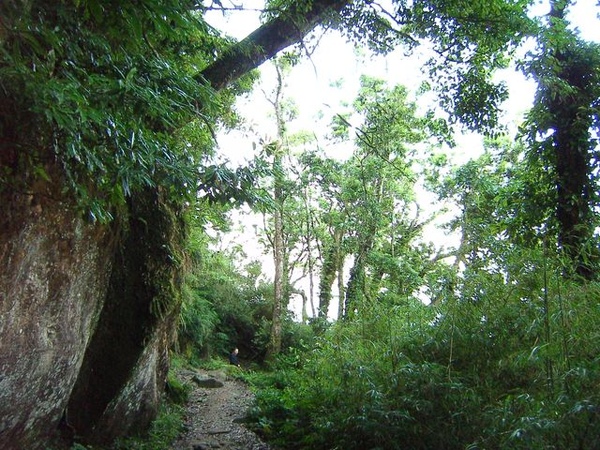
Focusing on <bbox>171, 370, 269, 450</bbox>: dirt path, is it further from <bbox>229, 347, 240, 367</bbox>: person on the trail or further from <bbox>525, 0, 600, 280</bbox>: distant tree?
<bbox>525, 0, 600, 280</bbox>: distant tree

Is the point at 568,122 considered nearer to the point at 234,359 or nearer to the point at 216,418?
the point at 216,418

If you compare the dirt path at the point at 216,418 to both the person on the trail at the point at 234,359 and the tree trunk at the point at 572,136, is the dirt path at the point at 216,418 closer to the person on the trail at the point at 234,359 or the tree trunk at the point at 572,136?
the person on the trail at the point at 234,359

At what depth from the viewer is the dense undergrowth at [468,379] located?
111 inches

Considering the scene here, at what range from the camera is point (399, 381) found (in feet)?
14.6

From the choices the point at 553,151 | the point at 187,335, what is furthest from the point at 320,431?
the point at 187,335

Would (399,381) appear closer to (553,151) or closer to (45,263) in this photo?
(45,263)

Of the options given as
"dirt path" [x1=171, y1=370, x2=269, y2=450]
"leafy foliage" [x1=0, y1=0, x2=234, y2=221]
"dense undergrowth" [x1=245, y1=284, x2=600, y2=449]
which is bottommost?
"dirt path" [x1=171, y1=370, x2=269, y2=450]

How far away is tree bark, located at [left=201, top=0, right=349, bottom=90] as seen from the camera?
600 centimetres

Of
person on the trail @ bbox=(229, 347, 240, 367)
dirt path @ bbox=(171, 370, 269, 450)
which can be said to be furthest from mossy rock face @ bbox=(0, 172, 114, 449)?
person on the trail @ bbox=(229, 347, 240, 367)

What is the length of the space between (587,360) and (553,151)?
484 centimetres

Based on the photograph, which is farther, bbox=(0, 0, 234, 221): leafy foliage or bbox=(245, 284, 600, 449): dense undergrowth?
bbox=(245, 284, 600, 449): dense undergrowth

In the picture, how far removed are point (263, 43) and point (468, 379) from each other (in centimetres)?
526

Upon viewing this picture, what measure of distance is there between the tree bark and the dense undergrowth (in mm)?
4198

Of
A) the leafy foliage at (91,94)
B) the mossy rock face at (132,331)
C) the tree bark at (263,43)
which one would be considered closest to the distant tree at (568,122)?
the tree bark at (263,43)
